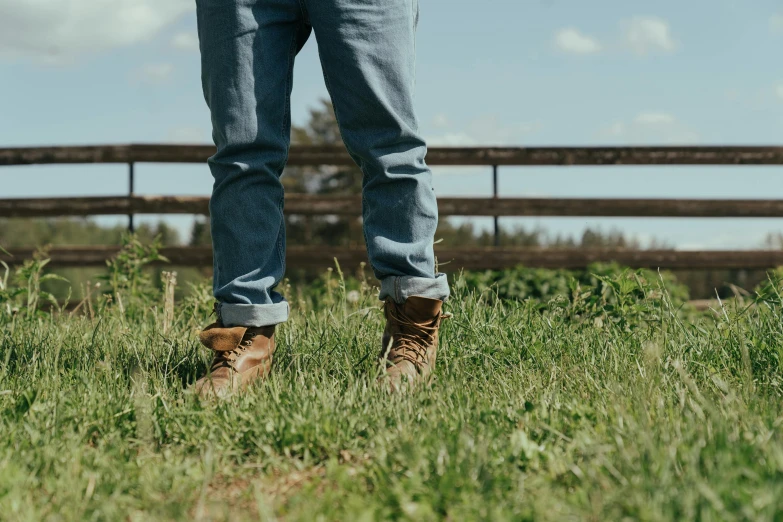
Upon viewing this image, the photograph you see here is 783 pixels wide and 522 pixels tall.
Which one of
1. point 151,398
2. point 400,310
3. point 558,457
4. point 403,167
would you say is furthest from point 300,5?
point 558,457

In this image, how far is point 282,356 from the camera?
2.21 meters

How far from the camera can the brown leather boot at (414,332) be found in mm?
1999

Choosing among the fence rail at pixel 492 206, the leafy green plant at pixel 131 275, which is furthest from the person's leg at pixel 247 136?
the fence rail at pixel 492 206

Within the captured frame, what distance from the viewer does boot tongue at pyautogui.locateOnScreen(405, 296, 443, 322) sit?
6.69 feet

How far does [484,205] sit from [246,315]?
5.13 m

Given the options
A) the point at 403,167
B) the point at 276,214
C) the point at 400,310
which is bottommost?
the point at 400,310

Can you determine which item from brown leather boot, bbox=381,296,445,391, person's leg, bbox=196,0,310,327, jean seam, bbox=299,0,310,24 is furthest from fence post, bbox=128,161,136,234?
brown leather boot, bbox=381,296,445,391

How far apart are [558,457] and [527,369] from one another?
2.30 ft

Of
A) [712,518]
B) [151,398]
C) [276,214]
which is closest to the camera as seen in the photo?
[712,518]

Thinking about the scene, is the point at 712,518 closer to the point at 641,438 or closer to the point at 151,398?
the point at 641,438

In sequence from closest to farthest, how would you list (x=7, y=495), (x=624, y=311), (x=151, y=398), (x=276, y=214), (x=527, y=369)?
(x=7, y=495)
(x=151, y=398)
(x=527, y=369)
(x=276, y=214)
(x=624, y=311)

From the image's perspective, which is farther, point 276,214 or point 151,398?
point 276,214

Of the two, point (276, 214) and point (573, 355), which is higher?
point (276, 214)

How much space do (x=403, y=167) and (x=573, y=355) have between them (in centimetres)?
71
